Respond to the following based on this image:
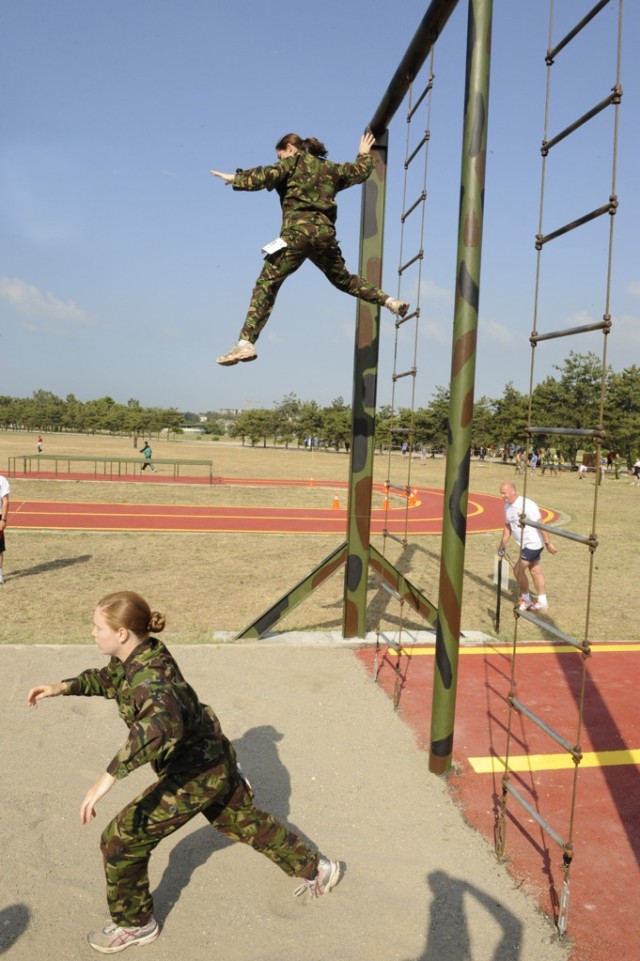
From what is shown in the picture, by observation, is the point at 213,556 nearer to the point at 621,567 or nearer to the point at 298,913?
the point at 621,567

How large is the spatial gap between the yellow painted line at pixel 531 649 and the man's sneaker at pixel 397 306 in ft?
12.9

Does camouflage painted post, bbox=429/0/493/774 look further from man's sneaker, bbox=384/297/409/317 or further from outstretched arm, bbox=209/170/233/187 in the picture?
outstretched arm, bbox=209/170/233/187

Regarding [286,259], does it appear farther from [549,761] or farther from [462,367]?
[549,761]

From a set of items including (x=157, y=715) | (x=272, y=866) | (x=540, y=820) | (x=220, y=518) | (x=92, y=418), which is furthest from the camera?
(x=92, y=418)

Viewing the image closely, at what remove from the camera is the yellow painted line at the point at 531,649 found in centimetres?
731

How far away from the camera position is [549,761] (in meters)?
4.91

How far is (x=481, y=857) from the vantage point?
3732mm

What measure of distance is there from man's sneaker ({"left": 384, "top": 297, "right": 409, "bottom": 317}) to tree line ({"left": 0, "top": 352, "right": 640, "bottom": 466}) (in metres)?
0.77

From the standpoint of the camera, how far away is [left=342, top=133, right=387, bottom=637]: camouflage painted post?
7.07 meters

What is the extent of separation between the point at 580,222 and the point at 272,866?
12.5 ft

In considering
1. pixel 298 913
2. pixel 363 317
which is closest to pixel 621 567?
pixel 363 317

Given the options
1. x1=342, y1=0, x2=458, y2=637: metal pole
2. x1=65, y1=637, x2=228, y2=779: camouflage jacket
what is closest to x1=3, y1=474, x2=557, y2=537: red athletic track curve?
x1=342, y1=0, x2=458, y2=637: metal pole

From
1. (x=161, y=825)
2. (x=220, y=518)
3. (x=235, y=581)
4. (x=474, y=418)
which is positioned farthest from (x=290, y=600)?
(x=474, y=418)

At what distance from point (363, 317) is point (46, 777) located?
5123 mm
